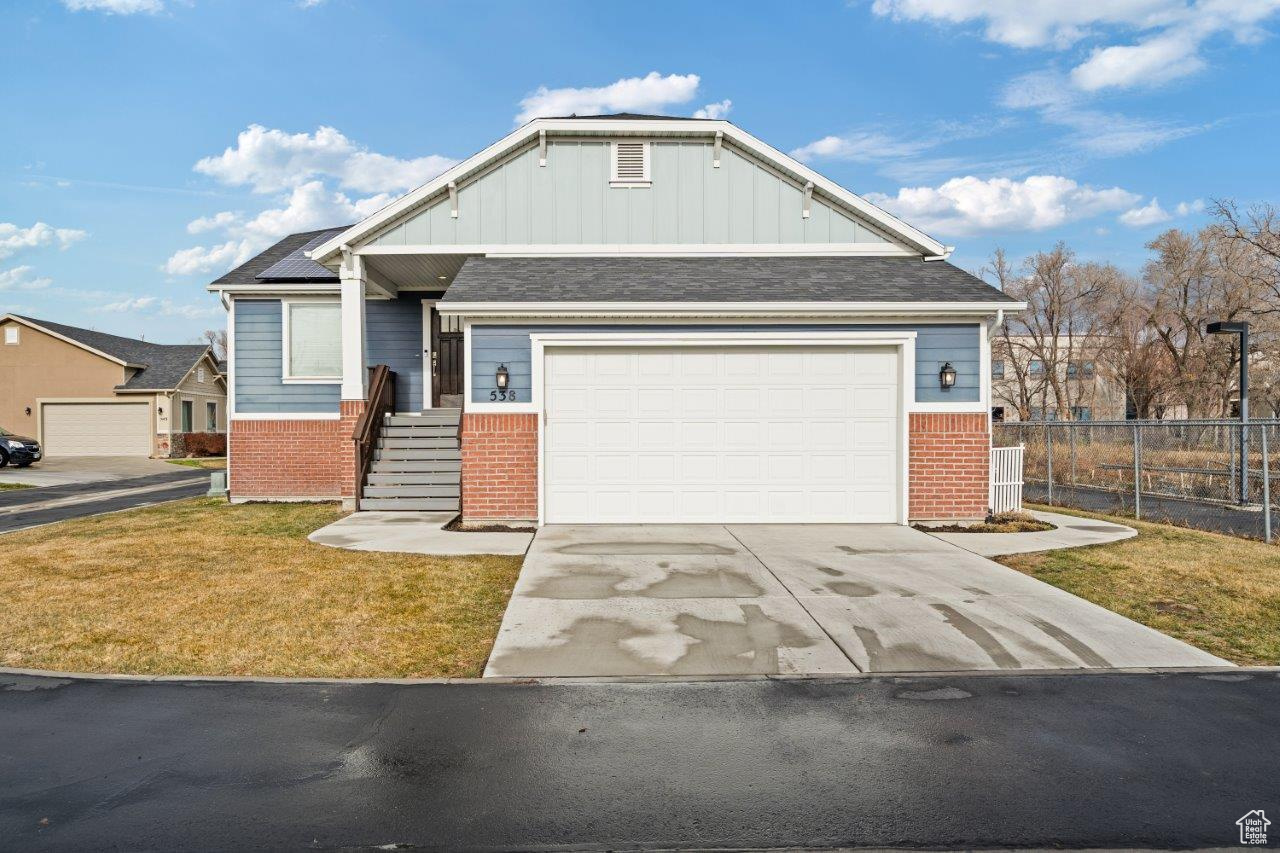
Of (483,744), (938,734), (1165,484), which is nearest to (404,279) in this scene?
(483,744)

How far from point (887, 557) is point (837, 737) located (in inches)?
195

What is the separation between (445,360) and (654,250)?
5060 mm

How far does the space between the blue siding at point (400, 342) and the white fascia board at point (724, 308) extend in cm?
496

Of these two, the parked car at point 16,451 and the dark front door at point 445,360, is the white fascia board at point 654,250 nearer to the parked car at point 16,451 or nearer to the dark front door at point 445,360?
the dark front door at point 445,360

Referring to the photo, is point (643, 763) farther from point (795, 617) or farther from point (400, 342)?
point (400, 342)

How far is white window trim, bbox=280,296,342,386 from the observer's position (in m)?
14.8

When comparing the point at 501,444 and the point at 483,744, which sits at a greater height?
the point at 501,444

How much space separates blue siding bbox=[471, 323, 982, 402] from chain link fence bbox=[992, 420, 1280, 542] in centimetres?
364

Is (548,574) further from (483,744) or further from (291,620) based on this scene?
(483,744)

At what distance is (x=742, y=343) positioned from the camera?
10.9 metres

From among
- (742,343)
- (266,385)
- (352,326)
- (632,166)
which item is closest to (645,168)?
(632,166)

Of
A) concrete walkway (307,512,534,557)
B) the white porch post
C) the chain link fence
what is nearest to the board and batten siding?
the white porch post

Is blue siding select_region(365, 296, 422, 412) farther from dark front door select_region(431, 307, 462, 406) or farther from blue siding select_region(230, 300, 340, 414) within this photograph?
blue siding select_region(230, 300, 340, 414)

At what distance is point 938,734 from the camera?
4.27m
